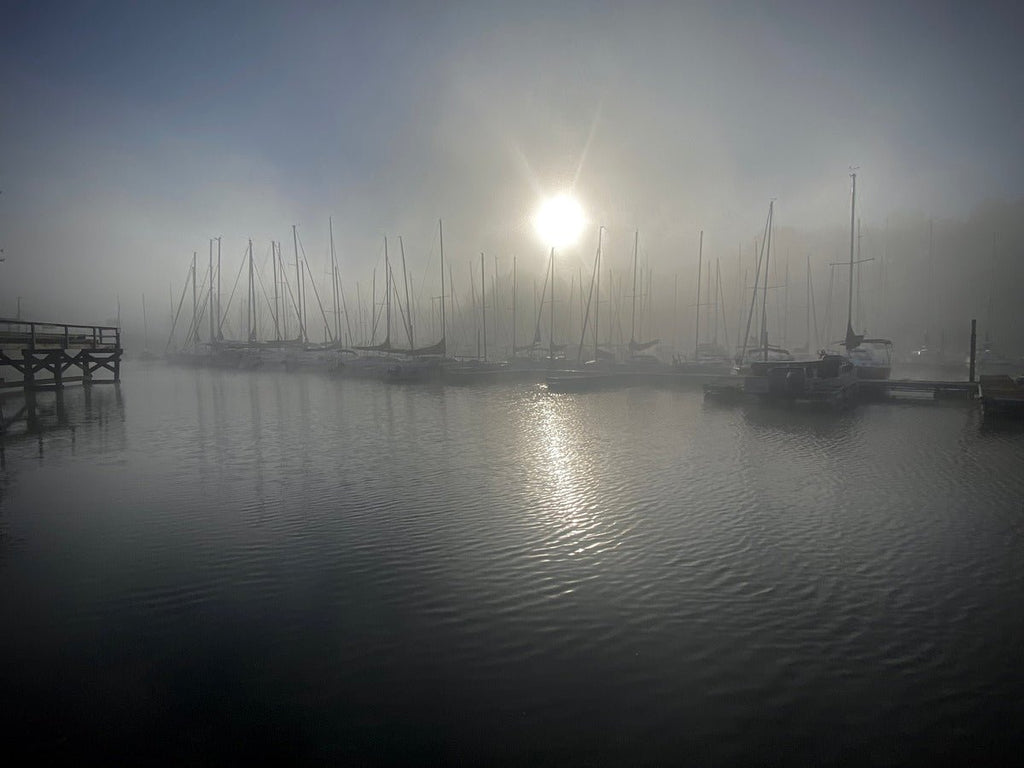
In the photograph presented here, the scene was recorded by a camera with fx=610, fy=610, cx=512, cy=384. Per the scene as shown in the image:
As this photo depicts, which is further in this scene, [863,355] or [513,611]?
[863,355]

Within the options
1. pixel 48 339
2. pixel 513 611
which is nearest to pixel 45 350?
pixel 48 339

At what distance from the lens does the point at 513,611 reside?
24.2 ft

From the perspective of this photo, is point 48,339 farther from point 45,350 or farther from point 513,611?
point 513,611

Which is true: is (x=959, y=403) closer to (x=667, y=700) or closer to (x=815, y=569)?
(x=815, y=569)

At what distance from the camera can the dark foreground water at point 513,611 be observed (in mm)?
5074

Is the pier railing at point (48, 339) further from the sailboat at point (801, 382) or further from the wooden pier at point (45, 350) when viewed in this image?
the sailboat at point (801, 382)

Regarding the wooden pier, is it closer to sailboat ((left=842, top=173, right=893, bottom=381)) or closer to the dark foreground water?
the dark foreground water

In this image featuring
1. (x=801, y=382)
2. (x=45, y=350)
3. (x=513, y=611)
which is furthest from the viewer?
(x=45, y=350)

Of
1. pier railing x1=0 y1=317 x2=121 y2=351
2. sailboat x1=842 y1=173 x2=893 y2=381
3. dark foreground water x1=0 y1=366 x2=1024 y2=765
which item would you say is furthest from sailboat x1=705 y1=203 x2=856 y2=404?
pier railing x1=0 y1=317 x2=121 y2=351

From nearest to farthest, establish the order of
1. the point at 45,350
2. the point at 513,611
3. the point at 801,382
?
the point at 513,611
the point at 801,382
the point at 45,350

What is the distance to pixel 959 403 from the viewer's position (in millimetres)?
32219

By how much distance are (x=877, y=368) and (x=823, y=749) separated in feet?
138

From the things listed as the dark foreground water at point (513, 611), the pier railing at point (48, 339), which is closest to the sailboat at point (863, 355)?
the dark foreground water at point (513, 611)

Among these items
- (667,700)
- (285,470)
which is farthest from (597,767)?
(285,470)
